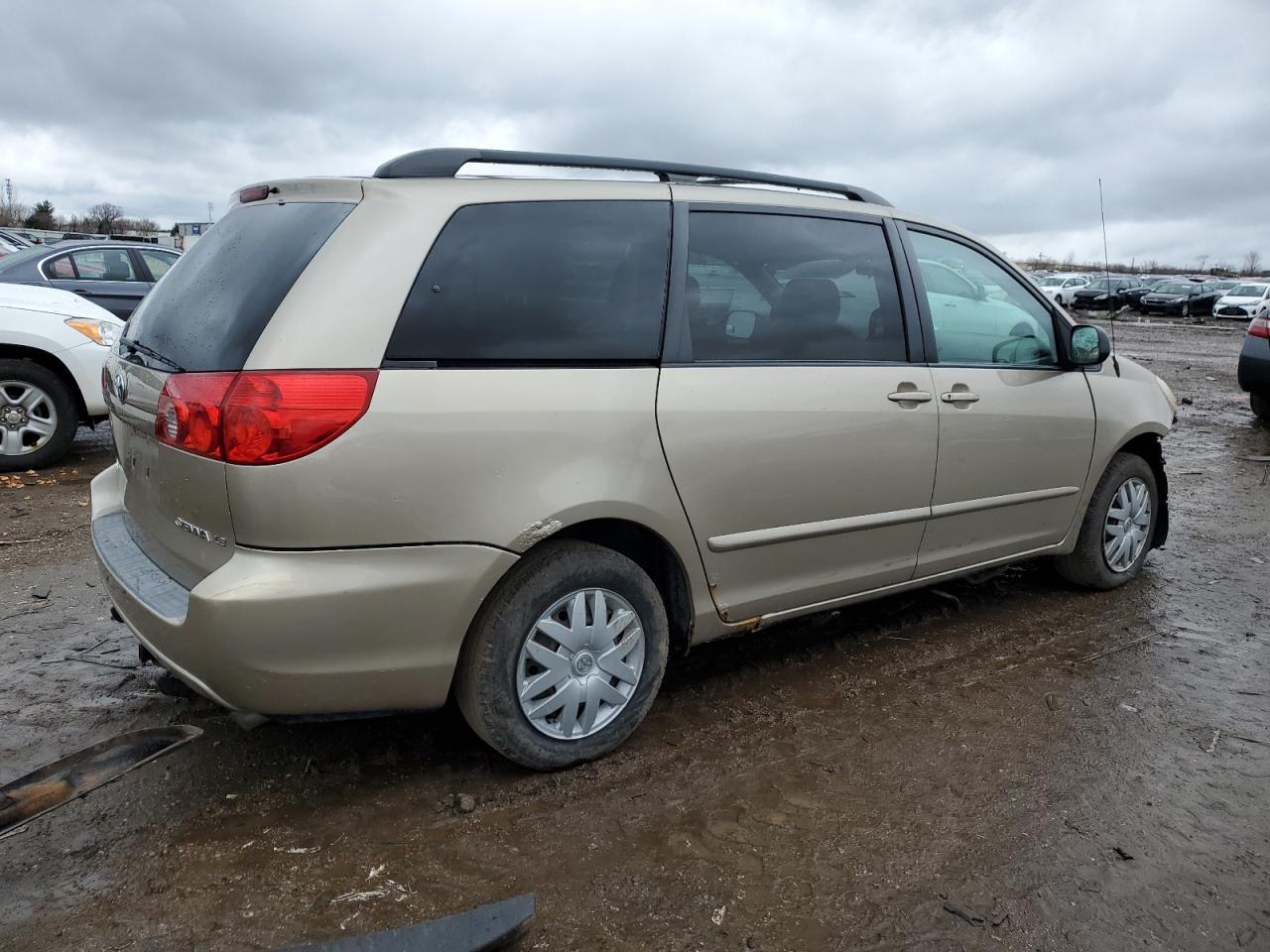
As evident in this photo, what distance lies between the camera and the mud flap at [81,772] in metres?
2.50

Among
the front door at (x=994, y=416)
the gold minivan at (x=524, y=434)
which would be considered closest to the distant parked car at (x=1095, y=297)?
the front door at (x=994, y=416)

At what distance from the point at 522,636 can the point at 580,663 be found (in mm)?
240

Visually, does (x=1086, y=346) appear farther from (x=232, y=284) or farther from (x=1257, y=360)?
(x=1257, y=360)

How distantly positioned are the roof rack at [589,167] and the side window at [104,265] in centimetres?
799

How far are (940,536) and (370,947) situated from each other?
8.42 ft

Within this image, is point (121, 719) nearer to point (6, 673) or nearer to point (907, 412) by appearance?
point (6, 673)

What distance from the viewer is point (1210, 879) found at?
253 cm

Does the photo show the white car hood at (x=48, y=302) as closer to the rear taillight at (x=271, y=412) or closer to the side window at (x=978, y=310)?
the rear taillight at (x=271, y=412)

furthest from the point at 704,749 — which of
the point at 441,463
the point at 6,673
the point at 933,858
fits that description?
the point at 6,673

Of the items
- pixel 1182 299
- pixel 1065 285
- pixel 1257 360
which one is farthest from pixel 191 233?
pixel 1065 285

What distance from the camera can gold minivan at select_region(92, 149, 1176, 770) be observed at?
2.44m

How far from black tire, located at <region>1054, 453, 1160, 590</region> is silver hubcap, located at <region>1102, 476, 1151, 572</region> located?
1.0 inches

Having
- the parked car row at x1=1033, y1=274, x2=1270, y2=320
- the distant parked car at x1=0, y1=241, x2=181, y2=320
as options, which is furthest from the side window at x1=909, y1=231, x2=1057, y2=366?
the parked car row at x1=1033, y1=274, x2=1270, y2=320

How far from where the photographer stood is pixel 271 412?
7.82 ft
